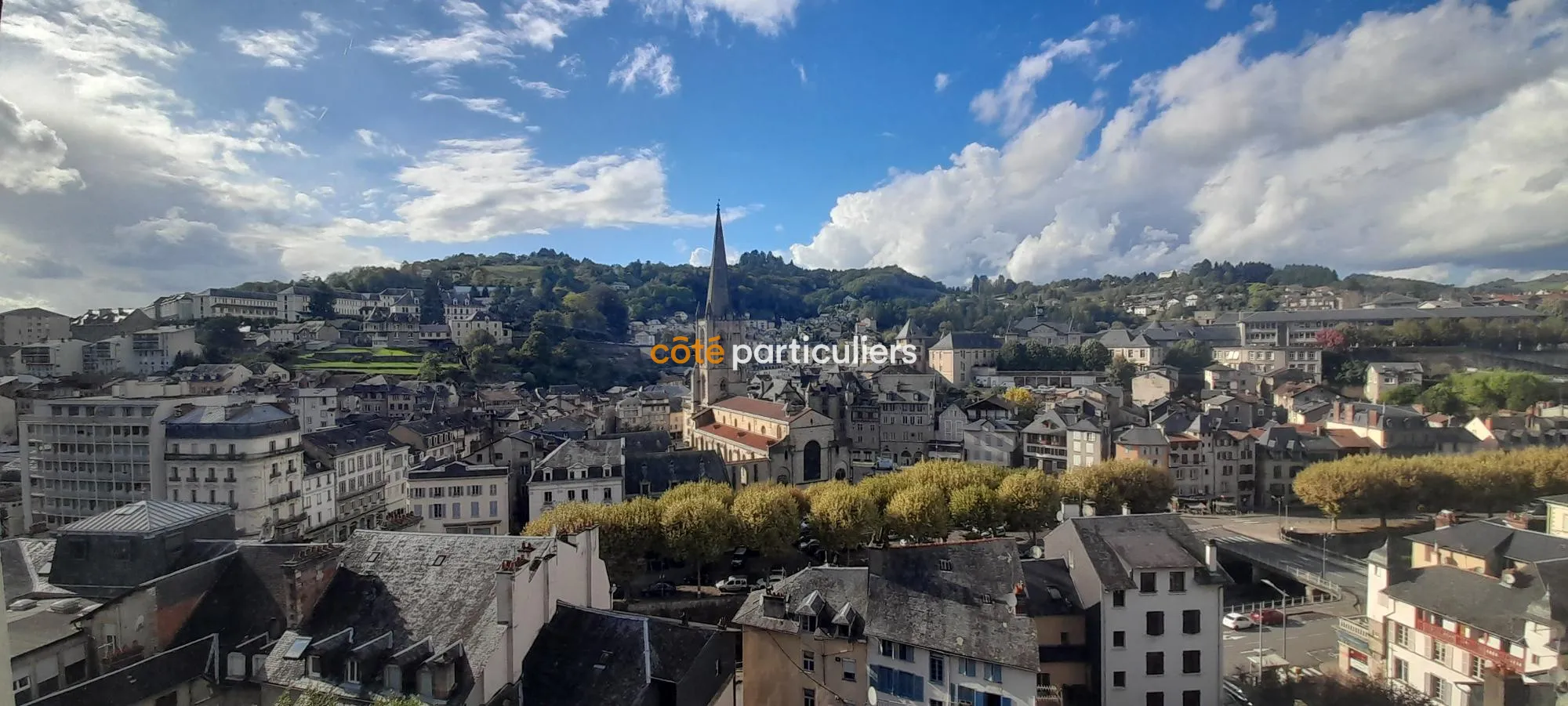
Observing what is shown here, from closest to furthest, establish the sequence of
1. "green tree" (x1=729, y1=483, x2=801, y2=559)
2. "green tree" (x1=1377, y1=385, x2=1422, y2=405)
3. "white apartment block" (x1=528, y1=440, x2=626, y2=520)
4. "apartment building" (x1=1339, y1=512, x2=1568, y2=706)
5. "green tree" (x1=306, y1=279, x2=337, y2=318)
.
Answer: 1. "apartment building" (x1=1339, y1=512, x2=1568, y2=706)
2. "green tree" (x1=729, y1=483, x2=801, y2=559)
3. "green tree" (x1=1377, y1=385, x2=1422, y2=405)
4. "white apartment block" (x1=528, y1=440, x2=626, y2=520)
5. "green tree" (x1=306, y1=279, x2=337, y2=318)

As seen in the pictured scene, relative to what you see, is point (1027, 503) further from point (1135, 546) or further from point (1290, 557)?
point (1135, 546)

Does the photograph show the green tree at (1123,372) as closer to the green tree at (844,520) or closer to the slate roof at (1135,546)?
the green tree at (844,520)

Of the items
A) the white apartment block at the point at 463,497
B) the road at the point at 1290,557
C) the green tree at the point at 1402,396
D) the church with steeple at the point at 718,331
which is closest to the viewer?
the road at the point at 1290,557

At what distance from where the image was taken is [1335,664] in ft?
64.6

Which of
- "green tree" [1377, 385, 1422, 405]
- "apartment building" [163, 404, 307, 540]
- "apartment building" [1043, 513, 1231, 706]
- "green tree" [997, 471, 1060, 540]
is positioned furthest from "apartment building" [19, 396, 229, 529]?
"green tree" [1377, 385, 1422, 405]

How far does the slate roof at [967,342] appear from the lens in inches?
3103

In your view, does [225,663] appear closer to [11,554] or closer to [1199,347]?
[11,554]

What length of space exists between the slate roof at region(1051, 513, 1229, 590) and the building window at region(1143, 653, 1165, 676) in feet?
5.67

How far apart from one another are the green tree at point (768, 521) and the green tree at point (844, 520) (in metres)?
0.97

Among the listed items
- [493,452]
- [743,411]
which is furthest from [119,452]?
[743,411]

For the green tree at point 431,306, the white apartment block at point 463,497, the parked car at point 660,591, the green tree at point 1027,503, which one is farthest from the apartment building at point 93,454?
the green tree at point 431,306

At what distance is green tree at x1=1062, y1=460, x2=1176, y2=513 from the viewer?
34997 millimetres

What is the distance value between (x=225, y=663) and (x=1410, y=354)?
37.7 m

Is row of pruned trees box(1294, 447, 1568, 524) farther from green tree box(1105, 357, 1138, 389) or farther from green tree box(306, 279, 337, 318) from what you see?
green tree box(306, 279, 337, 318)
